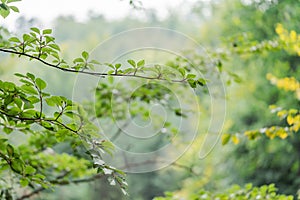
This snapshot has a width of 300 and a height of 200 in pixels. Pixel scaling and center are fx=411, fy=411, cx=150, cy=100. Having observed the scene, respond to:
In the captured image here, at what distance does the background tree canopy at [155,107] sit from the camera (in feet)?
2.42

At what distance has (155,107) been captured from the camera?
200cm

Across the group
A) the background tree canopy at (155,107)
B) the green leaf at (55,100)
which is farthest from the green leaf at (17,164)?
the green leaf at (55,100)

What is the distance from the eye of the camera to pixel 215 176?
5559mm

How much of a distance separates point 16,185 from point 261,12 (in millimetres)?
4353

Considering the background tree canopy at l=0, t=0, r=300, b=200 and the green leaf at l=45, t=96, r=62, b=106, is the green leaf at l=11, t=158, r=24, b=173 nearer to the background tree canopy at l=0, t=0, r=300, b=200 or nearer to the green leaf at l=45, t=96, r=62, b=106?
the background tree canopy at l=0, t=0, r=300, b=200

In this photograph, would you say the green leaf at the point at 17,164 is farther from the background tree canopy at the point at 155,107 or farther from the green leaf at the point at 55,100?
the green leaf at the point at 55,100

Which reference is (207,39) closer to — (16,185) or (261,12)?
(261,12)

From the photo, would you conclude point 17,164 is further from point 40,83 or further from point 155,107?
point 155,107

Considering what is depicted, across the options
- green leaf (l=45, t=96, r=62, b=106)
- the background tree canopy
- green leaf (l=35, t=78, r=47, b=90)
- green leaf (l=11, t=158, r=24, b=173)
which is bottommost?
green leaf (l=11, t=158, r=24, b=173)

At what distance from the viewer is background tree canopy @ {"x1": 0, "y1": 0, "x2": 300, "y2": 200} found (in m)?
0.74

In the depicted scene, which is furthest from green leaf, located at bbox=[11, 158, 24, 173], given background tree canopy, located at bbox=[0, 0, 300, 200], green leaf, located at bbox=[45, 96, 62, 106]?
green leaf, located at bbox=[45, 96, 62, 106]

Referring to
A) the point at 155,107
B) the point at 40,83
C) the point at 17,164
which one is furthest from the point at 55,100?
the point at 155,107

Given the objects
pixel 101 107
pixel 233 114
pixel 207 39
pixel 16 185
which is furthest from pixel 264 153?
pixel 16 185

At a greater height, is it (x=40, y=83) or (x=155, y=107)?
(x=155, y=107)
